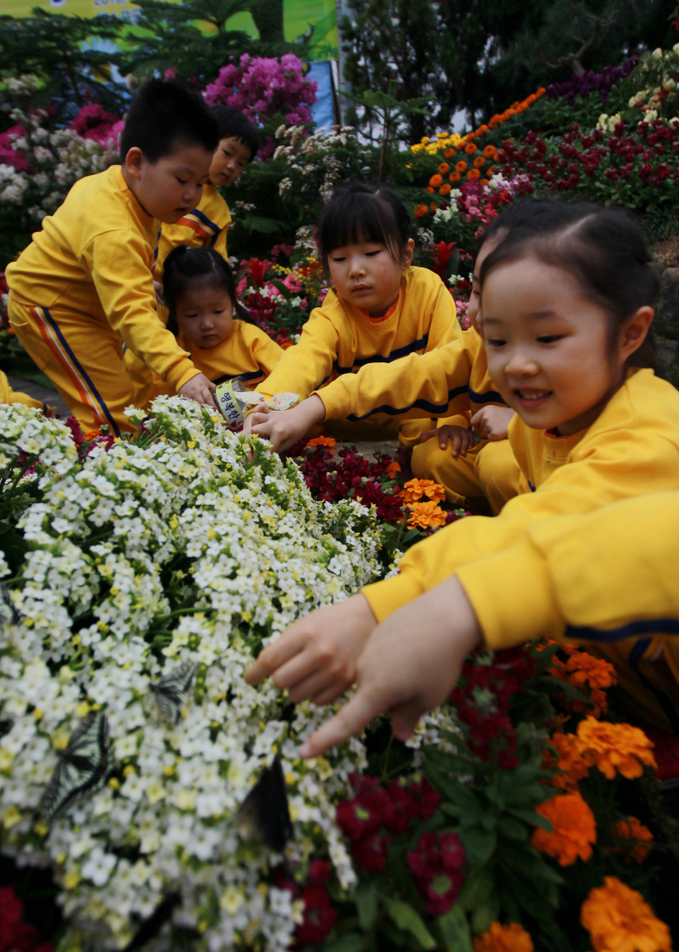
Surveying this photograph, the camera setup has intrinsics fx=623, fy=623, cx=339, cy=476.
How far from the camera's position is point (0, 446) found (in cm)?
149

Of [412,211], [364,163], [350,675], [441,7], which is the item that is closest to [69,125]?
[364,163]

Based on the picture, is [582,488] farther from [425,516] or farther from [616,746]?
[425,516]

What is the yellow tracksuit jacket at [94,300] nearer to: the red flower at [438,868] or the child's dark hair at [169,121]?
the child's dark hair at [169,121]

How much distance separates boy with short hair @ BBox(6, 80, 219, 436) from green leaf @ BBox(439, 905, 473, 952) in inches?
81.4

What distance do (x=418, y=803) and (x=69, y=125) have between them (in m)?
8.96

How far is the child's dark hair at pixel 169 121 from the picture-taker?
2.94m

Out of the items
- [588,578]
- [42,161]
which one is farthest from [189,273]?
[42,161]

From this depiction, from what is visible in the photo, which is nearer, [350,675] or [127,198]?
[350,675]

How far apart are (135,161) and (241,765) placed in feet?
9.70

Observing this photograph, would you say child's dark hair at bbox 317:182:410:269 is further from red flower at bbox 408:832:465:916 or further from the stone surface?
red flower at bbox 408:832:465:916

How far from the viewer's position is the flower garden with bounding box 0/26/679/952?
857 millimetres

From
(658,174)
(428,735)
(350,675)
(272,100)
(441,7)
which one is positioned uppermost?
(441,7)

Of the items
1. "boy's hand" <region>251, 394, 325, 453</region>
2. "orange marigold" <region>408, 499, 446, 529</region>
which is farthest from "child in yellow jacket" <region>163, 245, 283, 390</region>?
"orange marigold" <region>408, 499, 446, 529</region>

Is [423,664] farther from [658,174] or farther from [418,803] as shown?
[658,174]
